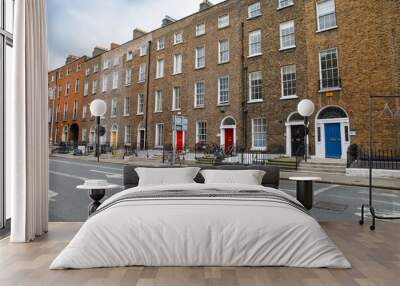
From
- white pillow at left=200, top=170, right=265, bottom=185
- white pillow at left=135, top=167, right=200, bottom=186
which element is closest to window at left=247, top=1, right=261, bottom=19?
white pillow at left=200, top=170, right=265, bottom=185

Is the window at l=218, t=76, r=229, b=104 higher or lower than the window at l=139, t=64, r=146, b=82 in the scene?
lower

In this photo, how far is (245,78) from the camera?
14.4 ft

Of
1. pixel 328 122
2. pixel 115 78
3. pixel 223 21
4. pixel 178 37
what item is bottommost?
pixel 328 122

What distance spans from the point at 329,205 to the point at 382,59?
2.27m

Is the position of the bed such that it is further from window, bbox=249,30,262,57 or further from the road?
window, bbox=249,30,262,57

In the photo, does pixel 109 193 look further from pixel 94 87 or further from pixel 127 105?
pixel 94 87

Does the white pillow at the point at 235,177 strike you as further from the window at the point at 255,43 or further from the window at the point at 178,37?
the window at the point at 178,37

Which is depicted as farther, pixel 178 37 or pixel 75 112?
pixel 178 37

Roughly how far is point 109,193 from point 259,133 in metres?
2.55

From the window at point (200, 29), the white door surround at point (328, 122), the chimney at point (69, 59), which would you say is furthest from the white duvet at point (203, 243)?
the window at point (200, 29)

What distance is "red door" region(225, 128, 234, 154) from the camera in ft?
13.5

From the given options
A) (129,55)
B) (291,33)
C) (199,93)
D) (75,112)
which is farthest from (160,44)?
(291,33)

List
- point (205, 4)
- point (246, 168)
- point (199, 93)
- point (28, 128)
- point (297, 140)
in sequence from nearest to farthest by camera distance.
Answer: point (28, 128) → point (246, 168) → point (297, 140) → point (205, 4) → point (199, 93)

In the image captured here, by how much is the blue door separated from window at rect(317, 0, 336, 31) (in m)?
1.66
